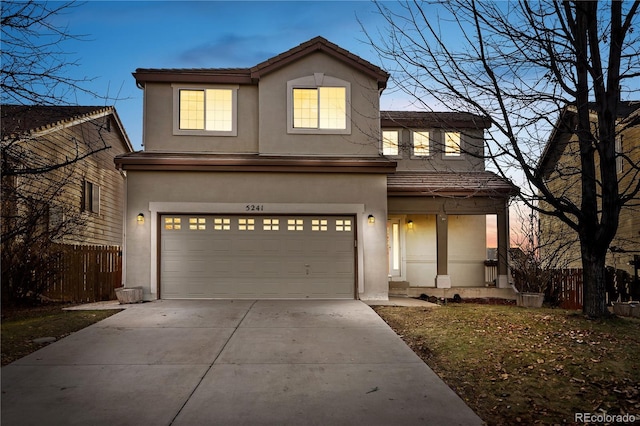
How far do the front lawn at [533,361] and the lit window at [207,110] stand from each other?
762 cm

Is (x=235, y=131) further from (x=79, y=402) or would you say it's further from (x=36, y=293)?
(x=79, y=402)

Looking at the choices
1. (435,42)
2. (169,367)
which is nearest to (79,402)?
(169,367)

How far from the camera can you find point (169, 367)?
6.14 meters

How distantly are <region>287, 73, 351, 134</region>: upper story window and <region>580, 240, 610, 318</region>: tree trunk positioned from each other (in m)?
6.93

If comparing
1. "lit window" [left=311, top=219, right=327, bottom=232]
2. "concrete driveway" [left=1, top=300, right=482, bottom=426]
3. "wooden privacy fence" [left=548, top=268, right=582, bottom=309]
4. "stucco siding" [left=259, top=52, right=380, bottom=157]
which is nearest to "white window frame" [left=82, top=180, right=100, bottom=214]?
"stucco siding" [left=259, top=52, right=380, bottom=157]

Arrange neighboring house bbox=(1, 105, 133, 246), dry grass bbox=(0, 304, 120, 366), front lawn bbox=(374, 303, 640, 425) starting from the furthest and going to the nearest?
neighboring house bbox=(1, 105, 133, 246), dry grass bbox=(0, 304, 120, 366), front lawn bbox=(374, 303, 640, 425)

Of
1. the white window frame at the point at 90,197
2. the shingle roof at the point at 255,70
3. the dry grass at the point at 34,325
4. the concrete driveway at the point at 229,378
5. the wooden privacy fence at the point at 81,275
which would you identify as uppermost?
the shingle roof at the point at 255,70

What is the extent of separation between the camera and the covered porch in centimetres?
1463

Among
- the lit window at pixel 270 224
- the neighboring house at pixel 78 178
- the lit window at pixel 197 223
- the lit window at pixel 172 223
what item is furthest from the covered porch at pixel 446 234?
the neighboring house at pixel 78 178

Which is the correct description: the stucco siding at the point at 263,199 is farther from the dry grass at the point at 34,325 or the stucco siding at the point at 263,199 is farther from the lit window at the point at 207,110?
the dry grass at the point at 34,325

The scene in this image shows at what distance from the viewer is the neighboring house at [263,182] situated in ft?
40.4

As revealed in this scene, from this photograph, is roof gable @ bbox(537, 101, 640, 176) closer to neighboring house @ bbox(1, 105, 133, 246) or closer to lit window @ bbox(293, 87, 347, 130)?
lit window @ bbox(293, 87, 347, 130)

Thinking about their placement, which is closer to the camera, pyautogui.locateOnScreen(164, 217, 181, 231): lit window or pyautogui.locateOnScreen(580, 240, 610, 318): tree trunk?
pyautogui.locateOnScreen(580, 240, 610, 318): tree trunk

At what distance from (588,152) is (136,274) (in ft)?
36.8
